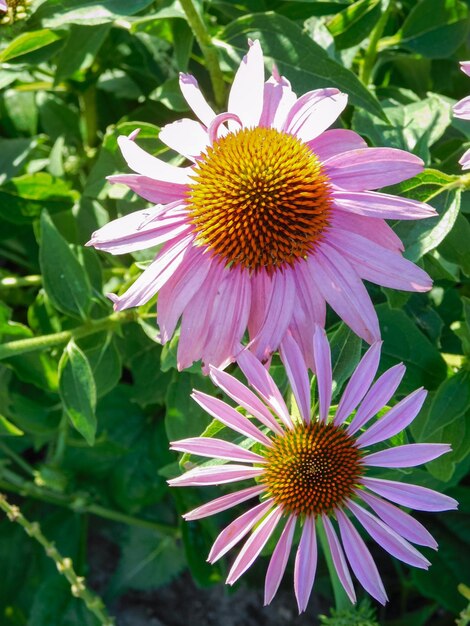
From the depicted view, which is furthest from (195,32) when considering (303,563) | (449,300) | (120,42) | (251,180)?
(303,563)

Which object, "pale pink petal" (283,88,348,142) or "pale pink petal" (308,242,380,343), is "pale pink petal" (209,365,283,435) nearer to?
"pale pink petal" (308,242,380,343)

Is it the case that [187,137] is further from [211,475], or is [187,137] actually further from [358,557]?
[358,557]

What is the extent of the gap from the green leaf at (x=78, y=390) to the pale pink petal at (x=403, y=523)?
39cm

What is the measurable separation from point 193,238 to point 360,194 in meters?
0.20

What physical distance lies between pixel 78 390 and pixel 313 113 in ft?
1.63

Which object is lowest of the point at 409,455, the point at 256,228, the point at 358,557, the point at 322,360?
the point at 358,557

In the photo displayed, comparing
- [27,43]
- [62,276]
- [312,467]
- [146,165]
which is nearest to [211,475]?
[312,467]

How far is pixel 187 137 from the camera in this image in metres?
0.97

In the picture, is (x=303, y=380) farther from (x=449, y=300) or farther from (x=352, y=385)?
(x=449, y=300)

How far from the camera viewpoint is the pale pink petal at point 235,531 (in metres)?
0.94

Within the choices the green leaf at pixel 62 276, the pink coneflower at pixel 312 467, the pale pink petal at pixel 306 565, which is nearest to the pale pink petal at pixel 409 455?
the pink coneflower at pixel 312 467

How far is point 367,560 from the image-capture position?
3.26ft

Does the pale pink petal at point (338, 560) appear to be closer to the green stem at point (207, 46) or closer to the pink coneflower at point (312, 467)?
the pink coneflower at point (312, 467)

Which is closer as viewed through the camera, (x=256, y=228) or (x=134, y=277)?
(x=256, y=228)
